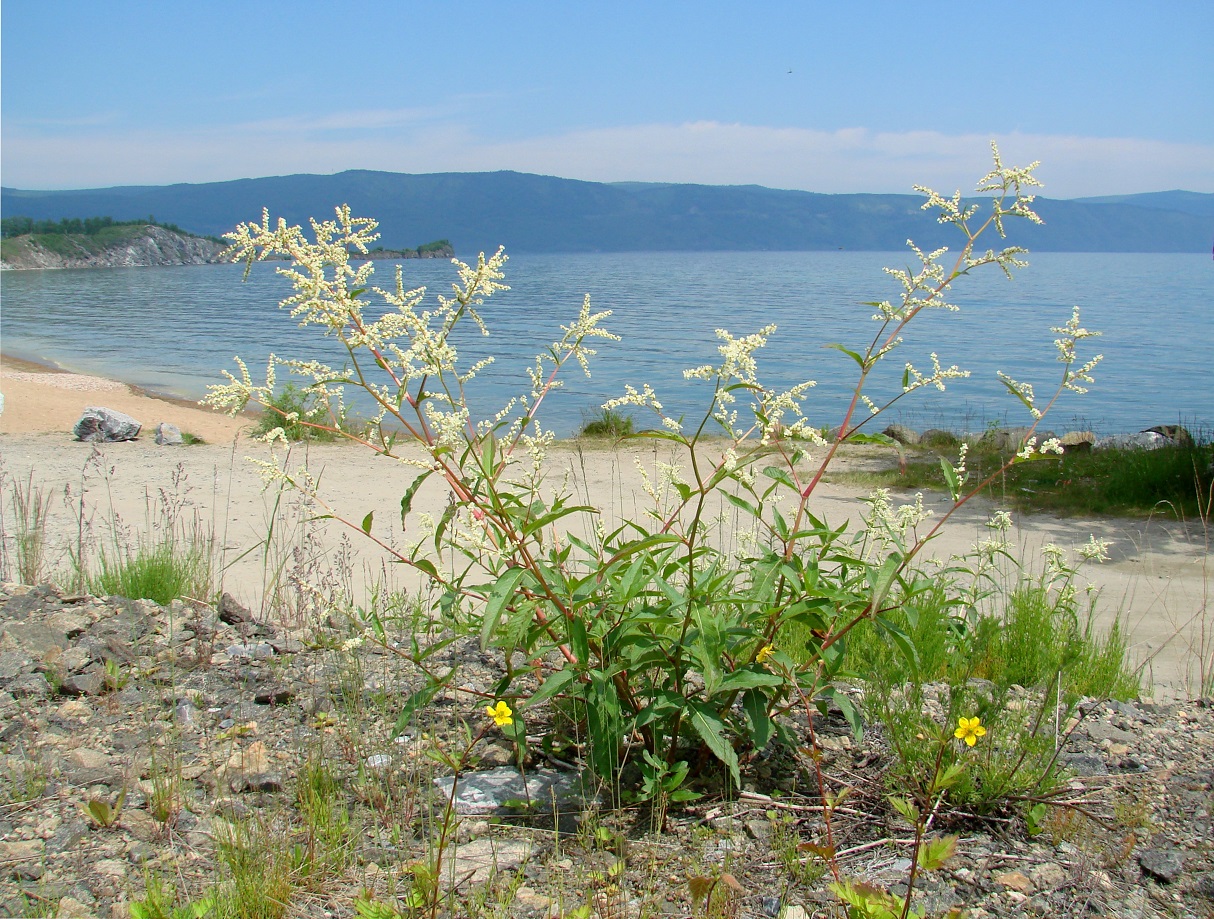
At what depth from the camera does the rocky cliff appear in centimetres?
10569

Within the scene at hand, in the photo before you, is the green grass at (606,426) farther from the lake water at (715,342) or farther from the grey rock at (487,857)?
the grey rock at (487,857)

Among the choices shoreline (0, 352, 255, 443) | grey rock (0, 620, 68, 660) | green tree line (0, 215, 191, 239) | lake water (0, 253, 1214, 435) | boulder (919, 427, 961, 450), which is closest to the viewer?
grey rock (0, 620, 68, 660)

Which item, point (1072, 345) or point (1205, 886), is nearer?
point (1205, 886)

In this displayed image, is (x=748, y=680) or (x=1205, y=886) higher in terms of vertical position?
(x=748, y=680)

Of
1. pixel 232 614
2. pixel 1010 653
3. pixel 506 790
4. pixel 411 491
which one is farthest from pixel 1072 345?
pixel 232 614

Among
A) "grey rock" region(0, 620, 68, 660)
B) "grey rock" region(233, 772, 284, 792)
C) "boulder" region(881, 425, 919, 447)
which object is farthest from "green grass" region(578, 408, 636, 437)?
"grey rock" region(233, 772, 284, 792)

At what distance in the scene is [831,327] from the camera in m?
40.8

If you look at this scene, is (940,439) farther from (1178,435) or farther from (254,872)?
(254,872)

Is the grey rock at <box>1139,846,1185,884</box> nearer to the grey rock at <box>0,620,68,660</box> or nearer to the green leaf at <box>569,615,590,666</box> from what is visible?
the green leaf at <box>569,615,590,666</box>

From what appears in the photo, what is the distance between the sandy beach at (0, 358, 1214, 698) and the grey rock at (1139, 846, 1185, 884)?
1.79 metres

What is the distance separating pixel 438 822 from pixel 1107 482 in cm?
973

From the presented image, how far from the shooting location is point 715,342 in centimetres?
3189

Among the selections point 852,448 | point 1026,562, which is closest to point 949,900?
point 1026,562

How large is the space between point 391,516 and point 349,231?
6.28 metres
